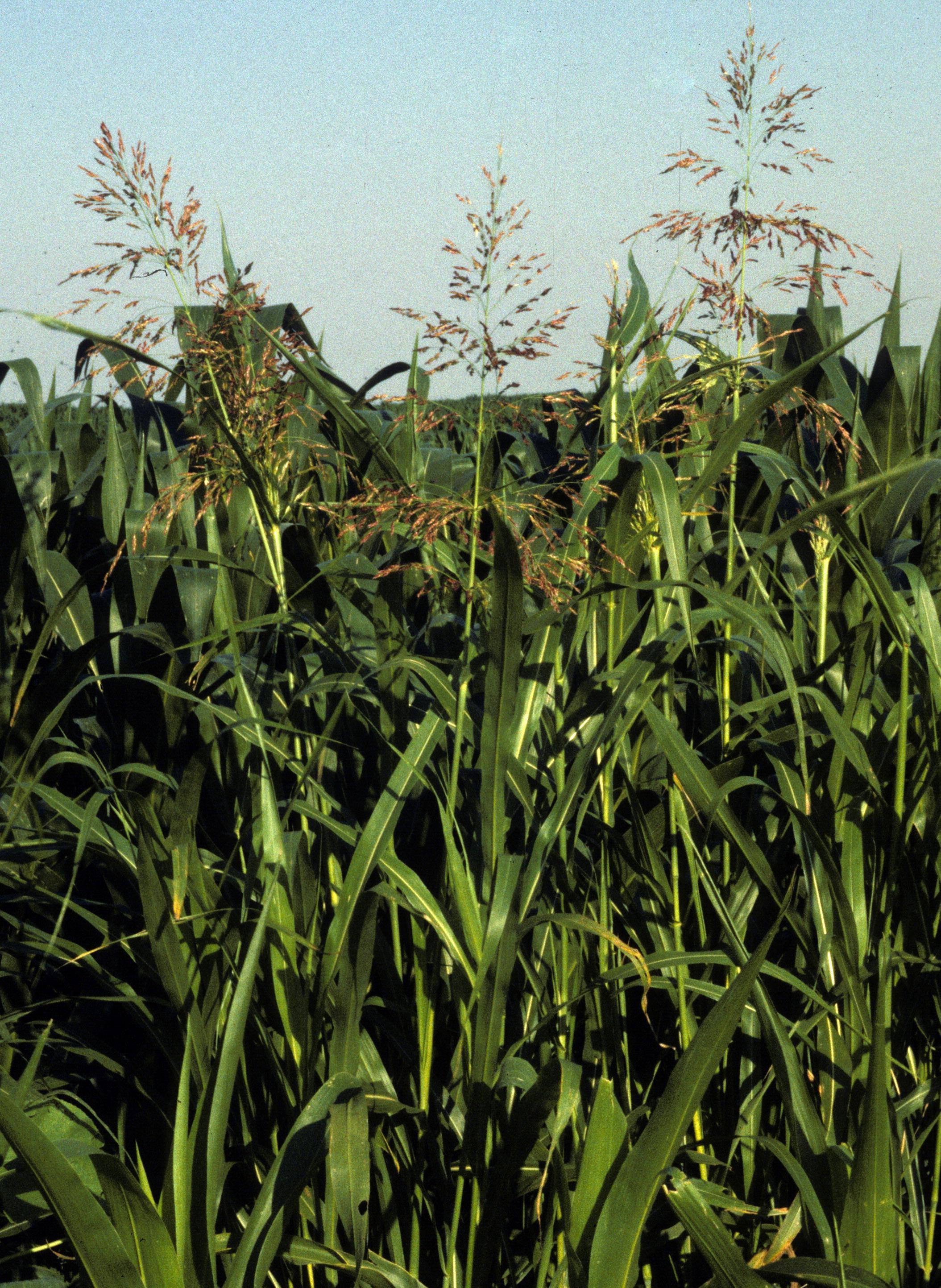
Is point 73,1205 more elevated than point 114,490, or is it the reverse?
point 114,490

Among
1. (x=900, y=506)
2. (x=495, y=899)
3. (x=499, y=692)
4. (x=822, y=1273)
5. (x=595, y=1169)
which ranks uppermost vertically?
(x=900, y=506)

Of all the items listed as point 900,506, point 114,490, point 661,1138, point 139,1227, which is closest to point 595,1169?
point 661,1138

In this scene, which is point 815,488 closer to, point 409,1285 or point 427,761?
point 427,761

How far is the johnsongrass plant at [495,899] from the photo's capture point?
0.94 metres

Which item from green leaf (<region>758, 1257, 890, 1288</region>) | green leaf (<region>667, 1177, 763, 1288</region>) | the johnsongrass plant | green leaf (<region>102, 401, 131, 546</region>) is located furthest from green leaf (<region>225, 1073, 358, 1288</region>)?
green leaf (<region>102, 401, 131, 546</region>)

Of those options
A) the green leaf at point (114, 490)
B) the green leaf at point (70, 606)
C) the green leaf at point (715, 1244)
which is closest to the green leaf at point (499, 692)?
the green leaf at point (715, 1244)

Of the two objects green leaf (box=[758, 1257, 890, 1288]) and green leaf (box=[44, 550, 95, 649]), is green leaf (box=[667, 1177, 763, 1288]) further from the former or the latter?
green leaf (box=[44, 550, 95, 649])

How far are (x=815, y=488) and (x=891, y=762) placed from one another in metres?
0.36

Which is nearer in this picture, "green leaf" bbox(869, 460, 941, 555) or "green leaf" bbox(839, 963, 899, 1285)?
"green leaf" bbox(839, 963, 899, 1285)

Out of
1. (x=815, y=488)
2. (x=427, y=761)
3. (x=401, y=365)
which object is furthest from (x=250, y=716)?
(x=401, y=365)

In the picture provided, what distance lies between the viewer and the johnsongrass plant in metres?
0.94

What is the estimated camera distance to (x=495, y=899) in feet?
3.21

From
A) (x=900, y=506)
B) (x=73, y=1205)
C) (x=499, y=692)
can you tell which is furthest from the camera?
(x=900, y=506)

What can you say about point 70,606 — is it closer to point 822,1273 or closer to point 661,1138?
point 661,1138
